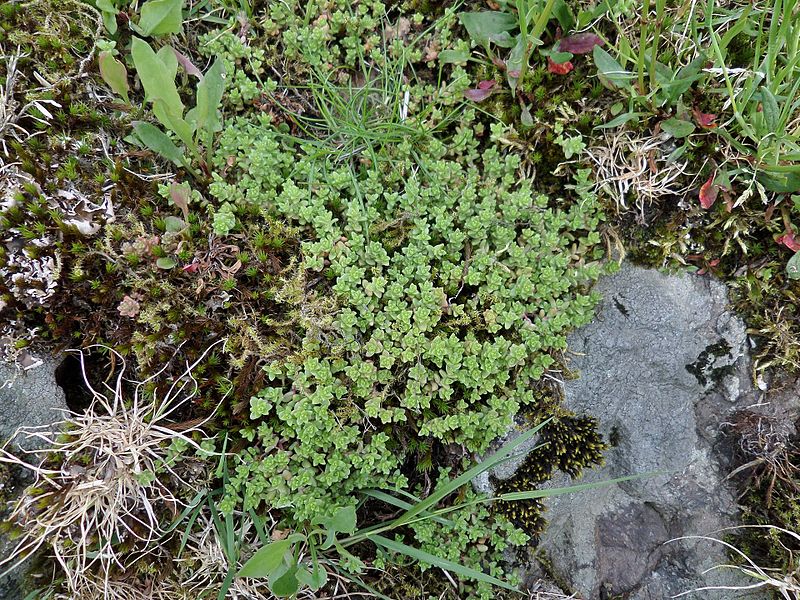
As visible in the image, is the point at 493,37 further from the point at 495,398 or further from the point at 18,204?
the point at 18,204

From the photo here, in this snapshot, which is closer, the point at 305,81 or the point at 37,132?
the point at 37,132

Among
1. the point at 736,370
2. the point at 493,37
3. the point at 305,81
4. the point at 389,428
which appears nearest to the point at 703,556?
the point at 736,370

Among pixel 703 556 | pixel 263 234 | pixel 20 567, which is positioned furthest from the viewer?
pixel 703 556

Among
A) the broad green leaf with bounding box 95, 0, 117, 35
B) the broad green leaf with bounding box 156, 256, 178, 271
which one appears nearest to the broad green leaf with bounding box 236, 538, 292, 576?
the broad green leaf with bounding box 156, 256, 178, 271

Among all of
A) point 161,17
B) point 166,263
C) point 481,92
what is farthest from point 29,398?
point 481,92

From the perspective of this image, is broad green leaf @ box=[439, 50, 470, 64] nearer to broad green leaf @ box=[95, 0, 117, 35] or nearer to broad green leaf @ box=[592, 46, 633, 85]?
broad green leaf @ box=[592, 46, 633, 85]

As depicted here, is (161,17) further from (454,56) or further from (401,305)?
(401,305)

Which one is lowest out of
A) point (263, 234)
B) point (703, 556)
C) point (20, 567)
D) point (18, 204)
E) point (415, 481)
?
point (703, 556)
